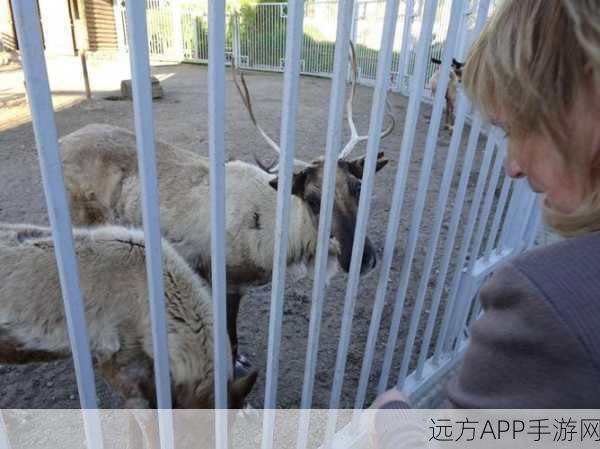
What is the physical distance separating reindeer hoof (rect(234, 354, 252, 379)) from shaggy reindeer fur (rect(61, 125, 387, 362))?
15 centimetres

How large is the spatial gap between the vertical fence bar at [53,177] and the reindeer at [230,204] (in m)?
1.81

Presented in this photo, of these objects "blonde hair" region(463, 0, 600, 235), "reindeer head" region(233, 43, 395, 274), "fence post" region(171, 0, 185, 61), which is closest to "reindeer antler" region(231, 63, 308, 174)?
"reindeer head" region(233, 43, 395, 274)

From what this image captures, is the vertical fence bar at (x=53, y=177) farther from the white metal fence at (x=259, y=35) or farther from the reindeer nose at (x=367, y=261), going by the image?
the white metal fence at (x=259, y=35)

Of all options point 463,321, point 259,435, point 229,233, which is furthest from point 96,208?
point 463,321

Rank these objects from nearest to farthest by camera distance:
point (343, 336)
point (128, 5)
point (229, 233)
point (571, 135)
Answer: point (571, 135)
point (128, 5)
point (343, 336)
point (229, 233)

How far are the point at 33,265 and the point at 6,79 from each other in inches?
547

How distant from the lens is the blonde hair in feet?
2.15

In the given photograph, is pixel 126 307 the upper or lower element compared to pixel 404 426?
lower

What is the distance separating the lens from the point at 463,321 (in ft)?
8.84

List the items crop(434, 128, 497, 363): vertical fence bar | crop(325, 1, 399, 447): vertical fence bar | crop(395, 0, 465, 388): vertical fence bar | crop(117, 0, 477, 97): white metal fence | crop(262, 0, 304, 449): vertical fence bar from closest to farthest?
crop(262, 0, 304, 449): vertical fence bar → crop(325, 1, 399, 447): vertical fence bar → crop(395, 0, 465, 388): vertical fence bar → crop(434, 128, 497, 363): vertical fence bar → crop(117, 0, 477, 97): white metal fence

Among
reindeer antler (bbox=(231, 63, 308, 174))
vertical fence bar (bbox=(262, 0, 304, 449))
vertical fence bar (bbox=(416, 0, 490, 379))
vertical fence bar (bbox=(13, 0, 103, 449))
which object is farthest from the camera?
reindeer antler (bbox=(231, 63, 308, 174))

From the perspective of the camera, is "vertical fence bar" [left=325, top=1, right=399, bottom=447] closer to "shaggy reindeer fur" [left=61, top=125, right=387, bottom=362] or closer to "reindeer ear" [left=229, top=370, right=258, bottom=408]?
"reindeer ear" [left=229, top=370, right=258, bottom=408]

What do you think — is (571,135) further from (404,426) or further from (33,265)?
(33,265)

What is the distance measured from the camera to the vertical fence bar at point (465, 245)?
2.22 m
